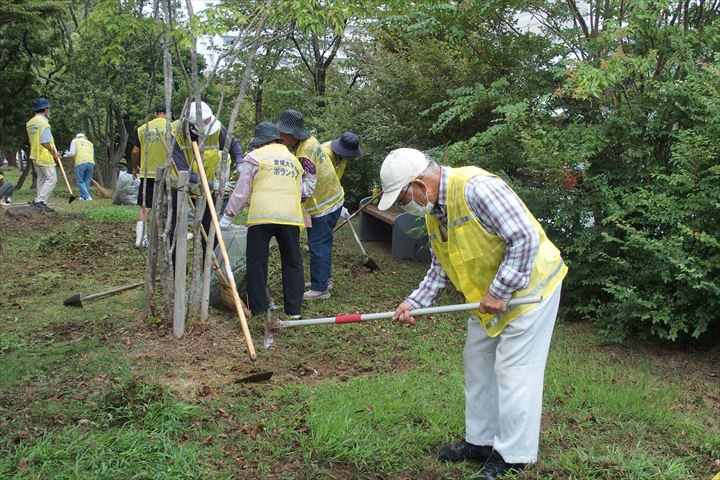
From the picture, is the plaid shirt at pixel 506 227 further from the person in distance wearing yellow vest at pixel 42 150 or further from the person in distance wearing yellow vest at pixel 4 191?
the person in distance wearing yellow vest at pixel 42 150

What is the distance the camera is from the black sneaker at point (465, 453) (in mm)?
3482

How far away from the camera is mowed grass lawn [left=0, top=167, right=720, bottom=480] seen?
339cm

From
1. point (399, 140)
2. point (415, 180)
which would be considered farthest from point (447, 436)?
point (399, 140)

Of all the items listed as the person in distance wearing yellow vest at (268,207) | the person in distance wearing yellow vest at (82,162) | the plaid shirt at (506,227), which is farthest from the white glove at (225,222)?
the person in distance wearing yellow vest at (82,162)

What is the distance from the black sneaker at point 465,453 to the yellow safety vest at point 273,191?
8.63 ft

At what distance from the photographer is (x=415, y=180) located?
3.07m

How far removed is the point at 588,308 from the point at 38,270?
19.1 feet

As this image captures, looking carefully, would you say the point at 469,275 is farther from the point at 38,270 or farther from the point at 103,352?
the point at 38,270

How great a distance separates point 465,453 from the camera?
11.6 ft

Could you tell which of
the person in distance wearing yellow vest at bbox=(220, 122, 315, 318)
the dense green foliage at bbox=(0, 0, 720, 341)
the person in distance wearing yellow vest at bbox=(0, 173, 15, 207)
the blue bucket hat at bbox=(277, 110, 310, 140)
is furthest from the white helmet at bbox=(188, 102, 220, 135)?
the person in distance wearing yellow vest at bbox=(0, 173, 15, 207)

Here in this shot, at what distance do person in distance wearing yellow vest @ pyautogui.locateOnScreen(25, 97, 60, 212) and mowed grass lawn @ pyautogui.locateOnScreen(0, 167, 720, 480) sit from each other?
20.8ft

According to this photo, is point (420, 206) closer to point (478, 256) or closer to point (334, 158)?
point (478, 256)

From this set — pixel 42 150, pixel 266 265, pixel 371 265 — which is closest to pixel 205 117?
pixel 266 265

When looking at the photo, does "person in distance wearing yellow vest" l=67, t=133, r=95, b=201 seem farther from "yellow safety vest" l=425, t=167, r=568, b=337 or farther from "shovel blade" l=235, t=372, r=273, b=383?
"yellow safety vest" l=425, t=167, r=568, b=337
